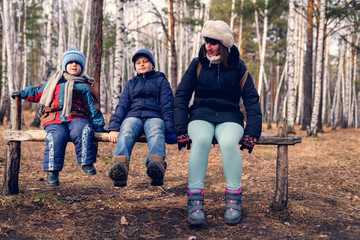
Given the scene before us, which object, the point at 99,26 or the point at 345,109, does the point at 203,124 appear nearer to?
the point at 99,26

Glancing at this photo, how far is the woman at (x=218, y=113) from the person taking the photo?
2998mm

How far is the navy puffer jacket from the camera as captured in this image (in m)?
3.20

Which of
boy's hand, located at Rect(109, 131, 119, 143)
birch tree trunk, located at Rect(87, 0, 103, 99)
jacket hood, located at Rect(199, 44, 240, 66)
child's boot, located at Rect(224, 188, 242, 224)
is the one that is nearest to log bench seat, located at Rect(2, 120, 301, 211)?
boy's hand, located at Rect(109, 131, 119, 143)

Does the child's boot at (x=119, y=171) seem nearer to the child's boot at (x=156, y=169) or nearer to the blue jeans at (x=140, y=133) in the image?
the blue jeans at (x=140, y=133)

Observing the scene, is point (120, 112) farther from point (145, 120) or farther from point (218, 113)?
point (218, 113)

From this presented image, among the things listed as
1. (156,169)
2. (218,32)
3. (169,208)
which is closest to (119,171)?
(156,169)

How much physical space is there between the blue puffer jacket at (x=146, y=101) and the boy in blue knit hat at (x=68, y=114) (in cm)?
32

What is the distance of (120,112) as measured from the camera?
3623 mm

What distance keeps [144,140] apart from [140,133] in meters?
0.10

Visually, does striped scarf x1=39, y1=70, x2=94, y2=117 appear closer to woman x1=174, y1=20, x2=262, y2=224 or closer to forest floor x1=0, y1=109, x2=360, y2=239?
forest floor x1=0, y1=109, x2=360, y2=239

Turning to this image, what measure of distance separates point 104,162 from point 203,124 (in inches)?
163

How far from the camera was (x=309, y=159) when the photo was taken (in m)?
7.42

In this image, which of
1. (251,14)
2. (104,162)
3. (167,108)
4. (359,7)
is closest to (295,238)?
(167,108)

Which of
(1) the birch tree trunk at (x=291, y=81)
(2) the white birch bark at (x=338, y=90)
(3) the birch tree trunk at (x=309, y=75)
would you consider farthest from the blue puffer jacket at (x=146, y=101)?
(2) the white birch bark at (x=338, y=90)
